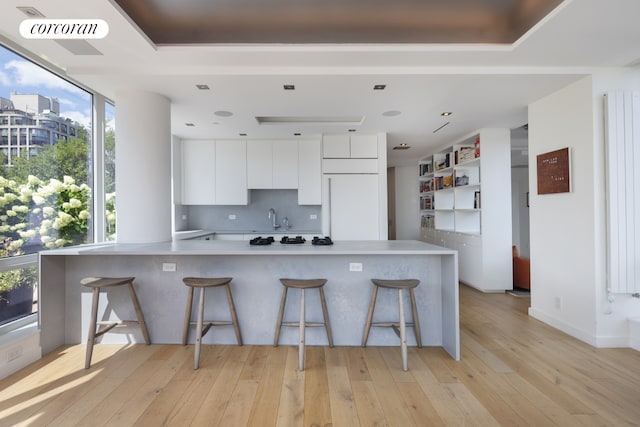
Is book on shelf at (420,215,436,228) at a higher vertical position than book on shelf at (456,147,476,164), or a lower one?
lower

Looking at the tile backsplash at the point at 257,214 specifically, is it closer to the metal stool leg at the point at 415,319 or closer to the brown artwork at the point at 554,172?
the metal stool leg at the point at 415,319

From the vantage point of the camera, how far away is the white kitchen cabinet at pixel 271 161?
544cm

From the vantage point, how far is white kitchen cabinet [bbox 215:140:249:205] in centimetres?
543

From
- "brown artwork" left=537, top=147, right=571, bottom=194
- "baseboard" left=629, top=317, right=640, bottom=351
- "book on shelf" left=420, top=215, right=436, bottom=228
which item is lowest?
"baseboard" left=629, top=317, right=640, bottom=351

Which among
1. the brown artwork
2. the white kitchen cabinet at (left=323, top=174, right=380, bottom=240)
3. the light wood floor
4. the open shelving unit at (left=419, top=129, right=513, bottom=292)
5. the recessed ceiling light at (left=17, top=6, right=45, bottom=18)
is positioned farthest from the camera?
the white kitchen cabinet at (left=323, top=174, right=380, bottom=240)

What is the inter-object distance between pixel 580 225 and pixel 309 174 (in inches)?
148

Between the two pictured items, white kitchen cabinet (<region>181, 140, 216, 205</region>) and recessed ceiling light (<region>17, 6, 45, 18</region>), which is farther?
white kitchen cabinet (<region>181, 140, 216, 205</region>)

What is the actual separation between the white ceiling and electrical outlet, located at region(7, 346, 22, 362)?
2466 millimetres

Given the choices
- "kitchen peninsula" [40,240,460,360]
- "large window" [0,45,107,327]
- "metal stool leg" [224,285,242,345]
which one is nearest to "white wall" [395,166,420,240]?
"kitchen peninsula" [40,240,460,360]

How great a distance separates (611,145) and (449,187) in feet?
9.75

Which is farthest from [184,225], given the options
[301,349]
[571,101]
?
[571,101]

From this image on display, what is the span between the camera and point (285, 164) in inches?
214

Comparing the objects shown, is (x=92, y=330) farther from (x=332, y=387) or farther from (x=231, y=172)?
(x=231, y=172)

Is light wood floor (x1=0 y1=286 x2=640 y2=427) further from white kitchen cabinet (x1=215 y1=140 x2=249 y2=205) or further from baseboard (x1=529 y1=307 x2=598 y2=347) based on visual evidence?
white kitchen cabinet (x1=215 y1=140 x2=249 y2=205)
